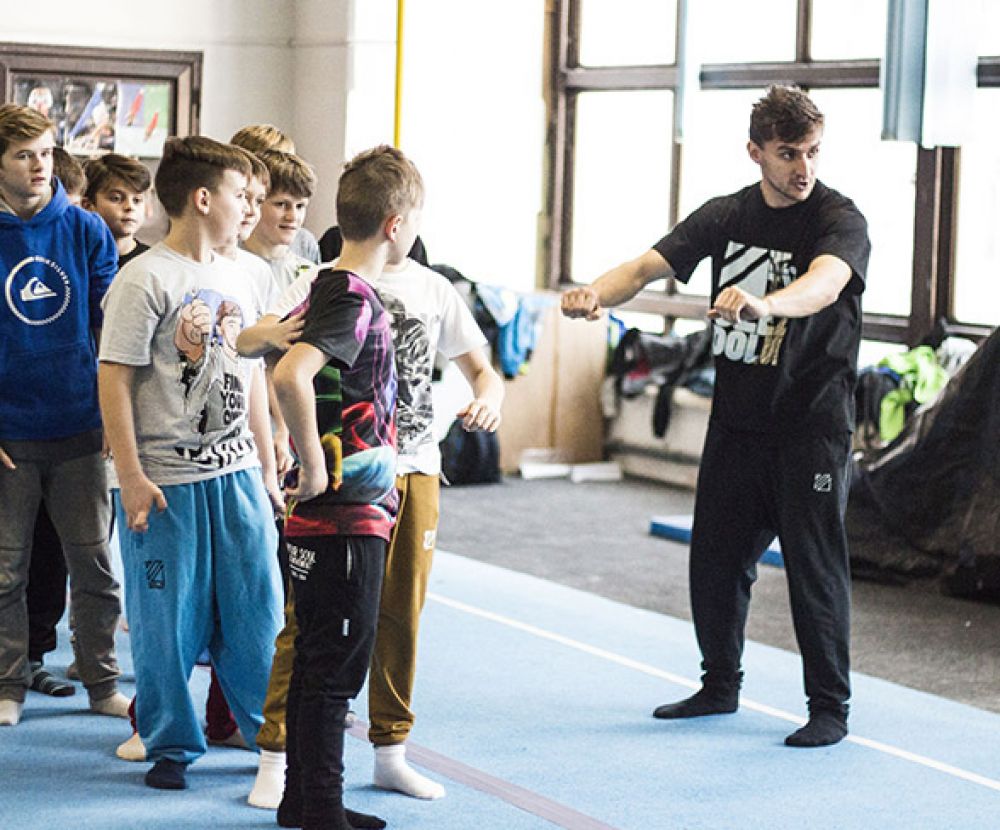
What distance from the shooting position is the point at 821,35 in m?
8.19

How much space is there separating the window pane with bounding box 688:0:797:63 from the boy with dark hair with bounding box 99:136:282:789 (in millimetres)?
5349

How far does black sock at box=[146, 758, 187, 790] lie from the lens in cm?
361

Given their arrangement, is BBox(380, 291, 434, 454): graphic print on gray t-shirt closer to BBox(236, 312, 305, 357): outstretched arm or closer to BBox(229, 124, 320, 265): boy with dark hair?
BBox(236, 312, 305, 357): outstretched arm

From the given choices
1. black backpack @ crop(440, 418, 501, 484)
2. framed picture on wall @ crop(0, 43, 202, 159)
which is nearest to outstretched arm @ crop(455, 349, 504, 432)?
black backpack @ crop(440, 418, 501, 484)

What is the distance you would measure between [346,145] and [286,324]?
5811 millimetres

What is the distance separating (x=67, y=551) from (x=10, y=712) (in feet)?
1.33

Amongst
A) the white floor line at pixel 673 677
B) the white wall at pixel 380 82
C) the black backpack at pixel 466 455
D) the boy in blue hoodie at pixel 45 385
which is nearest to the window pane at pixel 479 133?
the white wall at pixel 380 82

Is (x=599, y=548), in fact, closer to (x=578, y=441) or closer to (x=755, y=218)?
(x=578, y=441)

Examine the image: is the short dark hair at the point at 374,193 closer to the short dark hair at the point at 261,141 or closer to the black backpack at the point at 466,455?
the short dark hair at the point at 261,141

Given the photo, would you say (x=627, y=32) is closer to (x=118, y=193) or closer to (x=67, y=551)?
(x=118, y=193)

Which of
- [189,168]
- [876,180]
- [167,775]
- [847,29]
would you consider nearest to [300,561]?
[167,775]

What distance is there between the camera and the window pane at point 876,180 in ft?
25.5

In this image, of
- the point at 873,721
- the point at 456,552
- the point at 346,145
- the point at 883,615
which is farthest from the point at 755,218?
the point at 346,145

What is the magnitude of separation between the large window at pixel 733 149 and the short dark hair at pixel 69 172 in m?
4.06
